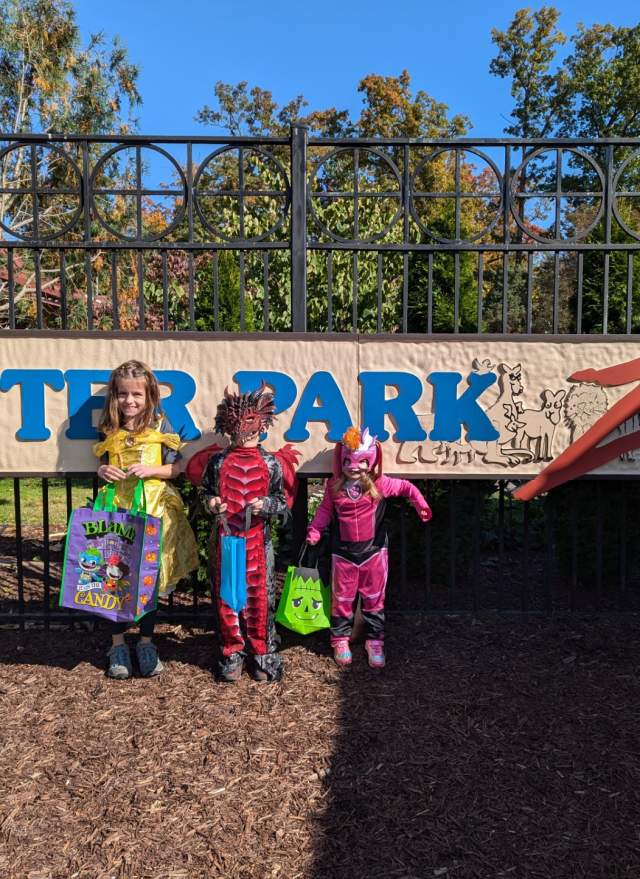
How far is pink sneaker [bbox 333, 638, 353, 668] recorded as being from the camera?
3.76 meters

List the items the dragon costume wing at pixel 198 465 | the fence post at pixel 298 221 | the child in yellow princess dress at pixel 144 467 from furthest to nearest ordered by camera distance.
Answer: the fence post at pixel 298 221 → the dragon costume wing at pixel 198 465 → the child in yellow princess dress at pixel 144 467

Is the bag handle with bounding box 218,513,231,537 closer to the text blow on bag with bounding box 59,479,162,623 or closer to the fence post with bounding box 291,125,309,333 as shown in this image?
the text blow on bag with bounding box 59,479,162,623

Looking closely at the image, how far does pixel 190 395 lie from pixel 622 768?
2760 millimetres

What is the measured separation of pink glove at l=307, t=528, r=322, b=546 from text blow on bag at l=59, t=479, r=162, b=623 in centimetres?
79

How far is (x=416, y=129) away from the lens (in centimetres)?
2434

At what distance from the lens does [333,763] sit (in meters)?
2.84

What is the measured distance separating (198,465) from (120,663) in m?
1.10

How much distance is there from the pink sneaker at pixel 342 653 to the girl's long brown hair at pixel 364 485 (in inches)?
31.4

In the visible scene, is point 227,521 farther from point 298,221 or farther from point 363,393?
point 298,221

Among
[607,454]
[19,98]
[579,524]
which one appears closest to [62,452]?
[607,454]

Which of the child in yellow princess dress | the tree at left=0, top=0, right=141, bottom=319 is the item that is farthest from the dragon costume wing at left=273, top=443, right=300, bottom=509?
the tree at left=0, top=0, right=141, bottom=319

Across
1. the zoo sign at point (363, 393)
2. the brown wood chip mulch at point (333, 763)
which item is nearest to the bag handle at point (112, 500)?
the zoo sign at point (363, 393)

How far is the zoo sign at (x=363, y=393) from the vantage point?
400 centimetres

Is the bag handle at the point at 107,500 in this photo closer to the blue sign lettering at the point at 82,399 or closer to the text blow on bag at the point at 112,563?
the text blow on bag at the point at 112,563
